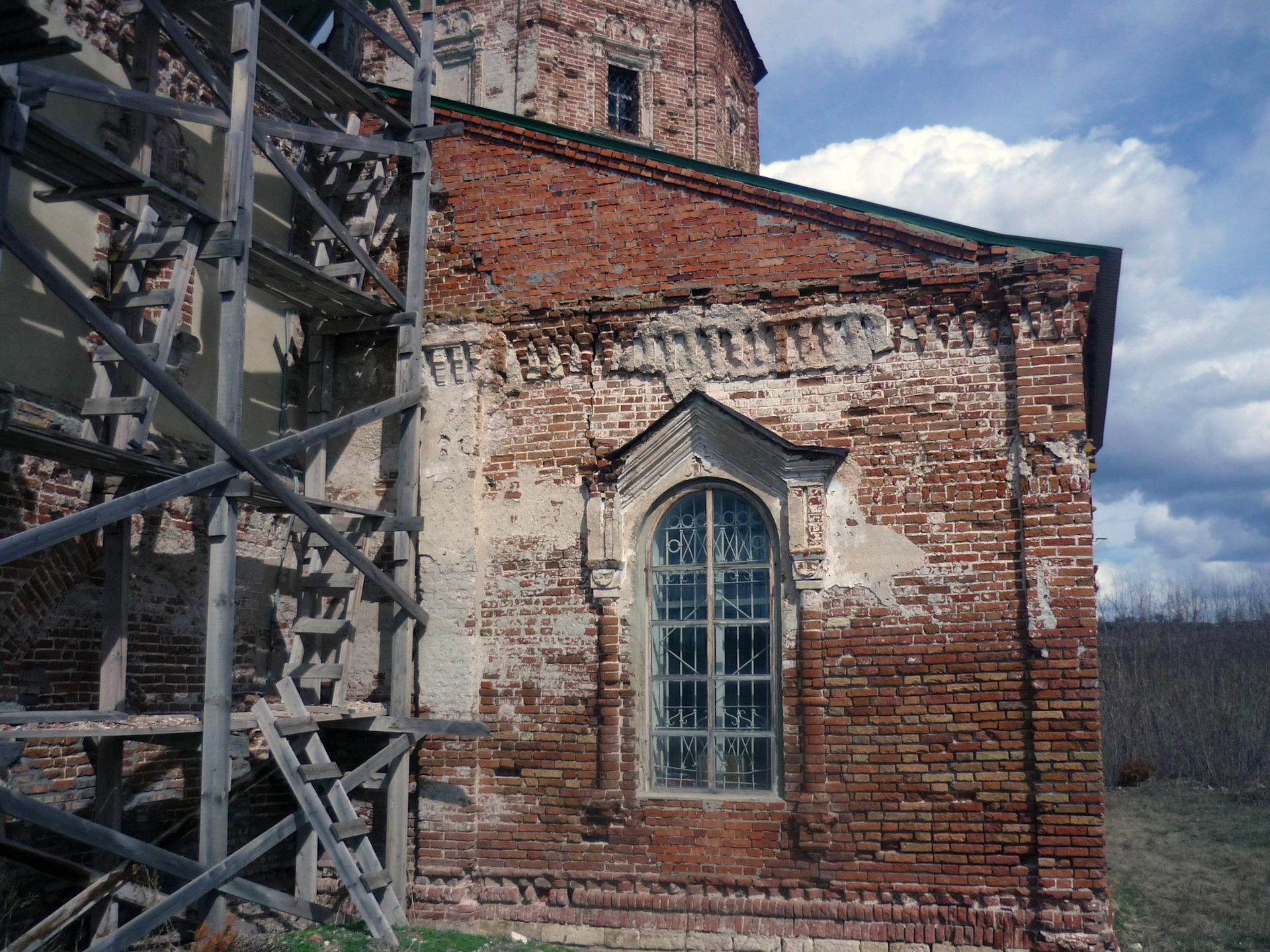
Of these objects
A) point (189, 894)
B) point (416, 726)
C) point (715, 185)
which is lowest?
point (189, 894)

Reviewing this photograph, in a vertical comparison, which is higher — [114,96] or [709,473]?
[114,96]

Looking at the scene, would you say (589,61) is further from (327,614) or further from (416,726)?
(416,726)

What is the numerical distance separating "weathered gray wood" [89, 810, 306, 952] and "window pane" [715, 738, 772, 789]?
9.88 ft

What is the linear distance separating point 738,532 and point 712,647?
2.94 feet

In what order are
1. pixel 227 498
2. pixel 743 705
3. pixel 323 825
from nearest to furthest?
pixel 227 498
pixel 323 825
pixel 743 705

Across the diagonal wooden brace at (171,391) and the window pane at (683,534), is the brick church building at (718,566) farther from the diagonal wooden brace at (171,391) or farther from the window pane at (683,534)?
the diagonal wooden brace at (171,391)

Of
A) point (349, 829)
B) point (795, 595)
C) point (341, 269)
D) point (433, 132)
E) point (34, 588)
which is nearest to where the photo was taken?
point (34, 588)

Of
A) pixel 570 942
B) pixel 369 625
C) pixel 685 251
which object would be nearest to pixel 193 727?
pixel 369 625

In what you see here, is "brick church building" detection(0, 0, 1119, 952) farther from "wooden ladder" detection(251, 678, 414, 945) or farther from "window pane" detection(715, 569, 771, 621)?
"wooden ladder" detection(251, 678, 414, 945)

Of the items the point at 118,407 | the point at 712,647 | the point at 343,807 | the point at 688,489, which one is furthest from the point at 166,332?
the point at 712,647

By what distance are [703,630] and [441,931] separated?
284cm

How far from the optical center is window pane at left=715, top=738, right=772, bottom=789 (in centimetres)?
757

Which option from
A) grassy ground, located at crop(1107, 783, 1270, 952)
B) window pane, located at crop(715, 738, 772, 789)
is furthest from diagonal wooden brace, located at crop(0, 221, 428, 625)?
grassy ground, located at crop(1107, 783, 1270, 952)

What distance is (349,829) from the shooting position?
6.75 metres
